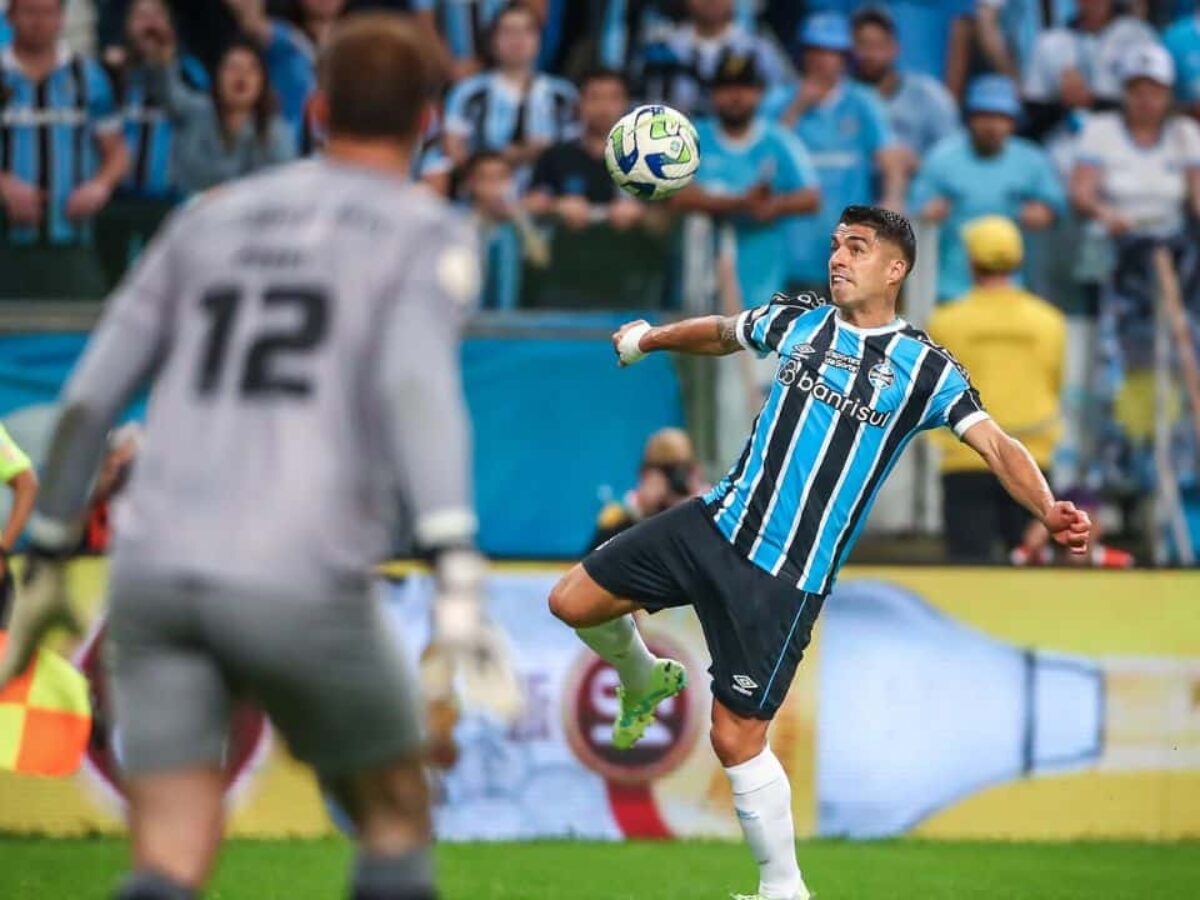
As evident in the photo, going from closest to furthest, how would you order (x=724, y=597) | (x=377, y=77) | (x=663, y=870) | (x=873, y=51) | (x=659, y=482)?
(x=377, y=77)
(x=724, y=597)
(x=663, y=870)
(x=659, y=482)
(x=873, y=51)

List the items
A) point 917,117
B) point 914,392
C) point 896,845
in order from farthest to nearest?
point 917,117
point 896,845
point 914,392

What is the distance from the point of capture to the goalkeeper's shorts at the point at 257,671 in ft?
13.5

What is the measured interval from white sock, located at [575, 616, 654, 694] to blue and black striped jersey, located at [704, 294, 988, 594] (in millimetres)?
585

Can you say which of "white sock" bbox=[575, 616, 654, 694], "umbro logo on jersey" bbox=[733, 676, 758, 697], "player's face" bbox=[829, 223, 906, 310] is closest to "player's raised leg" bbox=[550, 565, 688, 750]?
"white sock" bbox=[575, 616, 654, 694]

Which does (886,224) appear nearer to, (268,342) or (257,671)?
(268,342)

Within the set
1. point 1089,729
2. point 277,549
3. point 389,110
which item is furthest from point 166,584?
point 1089,729

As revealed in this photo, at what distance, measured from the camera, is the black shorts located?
24.1 ft

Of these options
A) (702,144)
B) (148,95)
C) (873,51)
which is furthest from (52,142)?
(873,51)

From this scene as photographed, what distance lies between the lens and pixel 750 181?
1191cm

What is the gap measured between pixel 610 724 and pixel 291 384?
20.5 feet

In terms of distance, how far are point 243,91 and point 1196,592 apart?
5.65 meters

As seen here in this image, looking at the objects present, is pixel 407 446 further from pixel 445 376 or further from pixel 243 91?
pixel 243 91

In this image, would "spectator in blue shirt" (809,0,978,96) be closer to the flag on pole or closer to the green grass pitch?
the green grass pitch

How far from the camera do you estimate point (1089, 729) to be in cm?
1049
